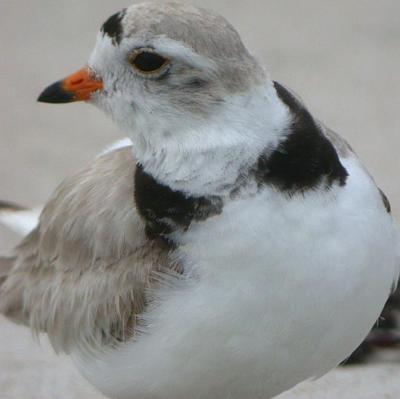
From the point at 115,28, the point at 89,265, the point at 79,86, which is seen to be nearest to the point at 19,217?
the point at 89,265

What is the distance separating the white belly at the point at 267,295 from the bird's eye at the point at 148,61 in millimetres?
405

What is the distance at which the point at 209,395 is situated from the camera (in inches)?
135

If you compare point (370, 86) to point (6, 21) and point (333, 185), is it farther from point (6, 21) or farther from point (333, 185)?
point (333, 185)

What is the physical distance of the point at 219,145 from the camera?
3027 mm

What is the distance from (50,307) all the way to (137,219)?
0.58m

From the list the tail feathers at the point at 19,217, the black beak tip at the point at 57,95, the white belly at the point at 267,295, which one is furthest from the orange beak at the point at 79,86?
the tail feathers at the point at 19,217

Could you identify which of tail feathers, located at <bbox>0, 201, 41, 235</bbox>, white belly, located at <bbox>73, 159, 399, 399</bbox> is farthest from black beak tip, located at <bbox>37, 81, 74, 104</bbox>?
tail feathers, located at <bbox>0, 201, 41, 235</bbox>

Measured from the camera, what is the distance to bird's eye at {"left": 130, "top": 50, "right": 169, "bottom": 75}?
120 inches

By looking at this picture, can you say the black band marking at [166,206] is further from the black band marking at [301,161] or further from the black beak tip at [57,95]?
the black beak tip at [57,95]

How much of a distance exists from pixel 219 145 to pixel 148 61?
11.3 inches

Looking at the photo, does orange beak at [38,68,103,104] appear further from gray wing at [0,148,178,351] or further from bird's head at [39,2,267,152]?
gray wing at [0,148,178,351]

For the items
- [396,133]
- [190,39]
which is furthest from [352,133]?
[190,39]

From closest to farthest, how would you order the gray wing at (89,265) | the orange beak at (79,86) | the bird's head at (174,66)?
the bird's head at (174,66), the orange beak at (79,86), the gray wing at (89,265)

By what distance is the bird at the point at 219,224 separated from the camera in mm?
3049
